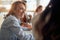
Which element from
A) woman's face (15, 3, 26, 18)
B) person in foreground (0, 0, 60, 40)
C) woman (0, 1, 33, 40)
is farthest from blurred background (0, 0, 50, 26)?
person in foreground (0, 0, 60, 40)

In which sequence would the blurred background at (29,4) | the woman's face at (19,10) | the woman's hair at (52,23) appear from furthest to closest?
the blurred background at (29,4), the woman's face at (19,10), the woman's hair at (52,23)

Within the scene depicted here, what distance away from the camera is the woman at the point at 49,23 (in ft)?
1.48

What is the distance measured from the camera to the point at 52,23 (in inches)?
18.0

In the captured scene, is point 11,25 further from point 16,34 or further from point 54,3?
point 54,3

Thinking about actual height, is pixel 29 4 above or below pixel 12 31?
above

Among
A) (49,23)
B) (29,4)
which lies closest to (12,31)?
(49,23)

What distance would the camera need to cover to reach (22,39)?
1.65 m

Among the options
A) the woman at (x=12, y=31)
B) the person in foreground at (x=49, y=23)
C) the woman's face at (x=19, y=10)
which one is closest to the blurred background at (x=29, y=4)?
the woman's face at (x=19, y=10)

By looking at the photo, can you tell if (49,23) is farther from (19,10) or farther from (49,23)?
(19,10)

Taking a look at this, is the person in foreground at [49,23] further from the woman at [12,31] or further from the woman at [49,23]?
the woman at [12,31]

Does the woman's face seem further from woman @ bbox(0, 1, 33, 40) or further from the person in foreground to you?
the person in foreground

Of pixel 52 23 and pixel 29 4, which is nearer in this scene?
pixel 52 23

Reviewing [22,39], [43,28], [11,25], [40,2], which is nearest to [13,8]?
[11,25]

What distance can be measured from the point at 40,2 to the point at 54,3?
3635 mm
